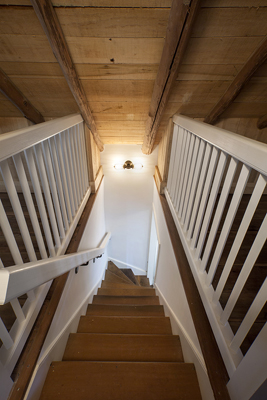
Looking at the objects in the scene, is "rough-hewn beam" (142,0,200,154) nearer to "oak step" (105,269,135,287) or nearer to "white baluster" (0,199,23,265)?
"white baluster" (0,199,23,265)

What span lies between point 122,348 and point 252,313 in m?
1.28

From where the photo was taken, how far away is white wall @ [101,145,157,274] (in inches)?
142

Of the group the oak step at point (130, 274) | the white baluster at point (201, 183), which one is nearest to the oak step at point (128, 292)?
the oak step at point (130, 274)

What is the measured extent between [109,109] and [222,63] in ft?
3.72

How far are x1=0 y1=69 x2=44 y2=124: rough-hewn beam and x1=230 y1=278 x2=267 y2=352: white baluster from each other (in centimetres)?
218

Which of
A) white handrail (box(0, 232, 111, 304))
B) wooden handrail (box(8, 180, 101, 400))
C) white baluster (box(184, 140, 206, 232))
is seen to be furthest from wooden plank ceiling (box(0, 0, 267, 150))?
wooden handrail (box(8, 180, 101, 400))

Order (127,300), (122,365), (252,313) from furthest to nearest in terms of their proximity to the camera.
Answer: (127,300), (122,365), (252,313)

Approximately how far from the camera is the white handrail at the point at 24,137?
759 mm

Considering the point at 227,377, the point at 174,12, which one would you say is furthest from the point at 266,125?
the point at 227,377

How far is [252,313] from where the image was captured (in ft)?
2.29

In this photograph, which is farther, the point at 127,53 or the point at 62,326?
the point at 62,326

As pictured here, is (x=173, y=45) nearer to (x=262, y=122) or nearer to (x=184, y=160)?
(x=184, y=160)

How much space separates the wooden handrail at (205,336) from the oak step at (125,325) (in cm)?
82

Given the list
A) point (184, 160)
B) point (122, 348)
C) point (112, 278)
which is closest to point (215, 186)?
point (184, 160)
